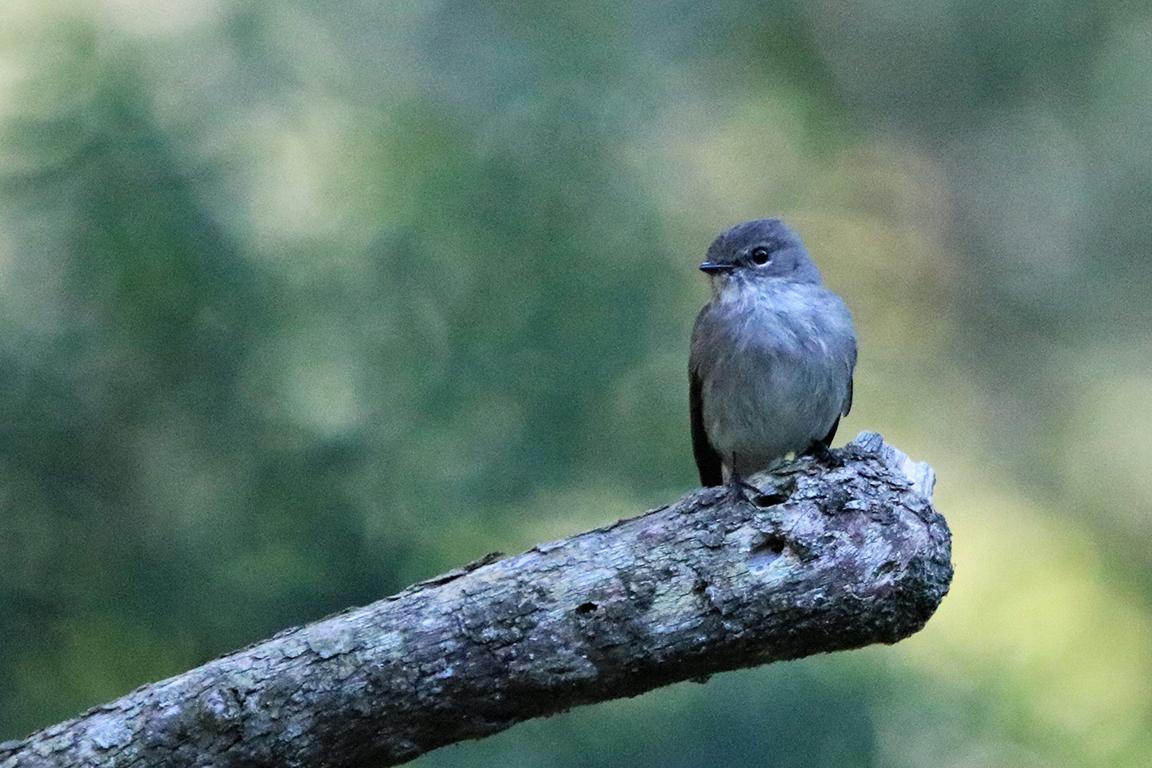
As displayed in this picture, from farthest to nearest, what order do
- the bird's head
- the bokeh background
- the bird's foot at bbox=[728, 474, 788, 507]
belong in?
the bird's head < the bokeh background < the bird's foot at bbox=[728, 474, 788, 507]

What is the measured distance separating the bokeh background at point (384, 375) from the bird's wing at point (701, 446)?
8.0 inches

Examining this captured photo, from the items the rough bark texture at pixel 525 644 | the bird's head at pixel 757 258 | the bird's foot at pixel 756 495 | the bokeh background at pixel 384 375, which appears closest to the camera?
the rough bark texture at pixel 525 644

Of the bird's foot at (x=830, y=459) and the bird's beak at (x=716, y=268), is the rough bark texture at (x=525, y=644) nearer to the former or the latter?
the bird's foot at (x=830, y=459)

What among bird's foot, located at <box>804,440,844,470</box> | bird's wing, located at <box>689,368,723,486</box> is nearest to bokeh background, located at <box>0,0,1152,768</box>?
bird's wing, located at <box>689,368,723,486</box>

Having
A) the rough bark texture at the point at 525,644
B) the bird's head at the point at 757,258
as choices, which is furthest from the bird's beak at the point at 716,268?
the rough bark texture at the point at 525,644

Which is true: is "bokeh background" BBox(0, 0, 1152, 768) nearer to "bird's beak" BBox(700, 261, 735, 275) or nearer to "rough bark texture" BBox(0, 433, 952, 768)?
"bird's beak" BBox(700, 261, 735, 275)

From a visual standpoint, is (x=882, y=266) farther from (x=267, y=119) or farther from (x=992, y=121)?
(x=267, y=119)

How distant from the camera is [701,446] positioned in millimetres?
5609

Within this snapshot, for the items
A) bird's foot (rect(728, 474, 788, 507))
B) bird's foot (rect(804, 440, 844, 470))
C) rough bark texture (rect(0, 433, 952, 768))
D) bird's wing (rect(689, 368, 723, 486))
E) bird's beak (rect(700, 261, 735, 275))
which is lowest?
rough bark texture (rect(0, 433, 952, 768))

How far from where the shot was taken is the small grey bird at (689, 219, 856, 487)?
516cm

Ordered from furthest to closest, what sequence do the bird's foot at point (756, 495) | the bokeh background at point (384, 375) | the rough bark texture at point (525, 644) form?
the bokeh background at point (384, 375) < the bird's foot at point (756, 495) < the rough bark texture at point (525, 644)

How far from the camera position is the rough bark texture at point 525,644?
3717 millimetres

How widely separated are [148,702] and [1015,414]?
6294mm

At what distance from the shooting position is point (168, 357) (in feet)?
17.4
